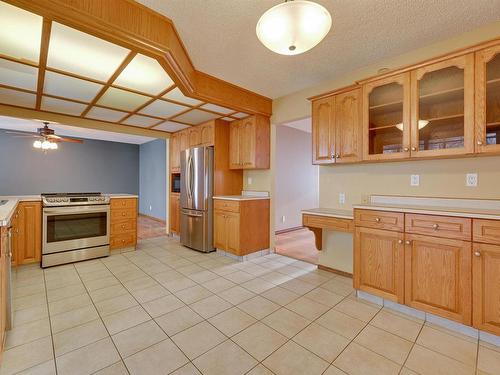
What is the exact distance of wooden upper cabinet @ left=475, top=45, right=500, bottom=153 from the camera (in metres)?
1.87

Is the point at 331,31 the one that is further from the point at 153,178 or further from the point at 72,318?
the point at 153,178

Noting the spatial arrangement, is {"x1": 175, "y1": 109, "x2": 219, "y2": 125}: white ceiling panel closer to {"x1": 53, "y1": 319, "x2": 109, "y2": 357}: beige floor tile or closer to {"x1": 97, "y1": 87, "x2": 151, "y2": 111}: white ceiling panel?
{"x1": 97, "y1": 87, "x2": 151, "y2": 111}: white ceiling panel

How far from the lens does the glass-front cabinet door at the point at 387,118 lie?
2270 millimetres

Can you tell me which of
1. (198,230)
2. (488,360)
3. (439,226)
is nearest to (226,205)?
(198,230)

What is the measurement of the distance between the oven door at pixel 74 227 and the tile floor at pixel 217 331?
512 mm

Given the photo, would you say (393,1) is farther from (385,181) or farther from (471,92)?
(385,181)

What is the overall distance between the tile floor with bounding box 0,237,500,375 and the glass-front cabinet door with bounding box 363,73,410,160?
1555 millimetres

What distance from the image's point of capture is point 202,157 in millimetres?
4000

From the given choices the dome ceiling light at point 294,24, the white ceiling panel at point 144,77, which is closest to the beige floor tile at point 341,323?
the dome ceiling light at point 294,24

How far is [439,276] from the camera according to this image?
1.93 meters

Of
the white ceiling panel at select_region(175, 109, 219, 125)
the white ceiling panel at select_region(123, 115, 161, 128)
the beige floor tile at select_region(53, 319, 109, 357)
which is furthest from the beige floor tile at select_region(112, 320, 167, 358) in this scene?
the white ceiling panel at select_region(123, 115, 161, 128)

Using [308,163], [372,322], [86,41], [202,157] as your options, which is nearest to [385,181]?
[372,322]

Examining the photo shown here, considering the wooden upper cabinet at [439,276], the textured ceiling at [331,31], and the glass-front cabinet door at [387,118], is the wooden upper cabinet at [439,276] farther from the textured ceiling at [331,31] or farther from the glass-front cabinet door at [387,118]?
the textured ceiling at [331,31]

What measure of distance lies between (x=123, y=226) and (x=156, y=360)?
9.72ft
